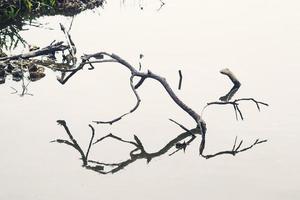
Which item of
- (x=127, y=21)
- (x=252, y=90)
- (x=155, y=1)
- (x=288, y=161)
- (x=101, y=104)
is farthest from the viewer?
(x=155, y=1)

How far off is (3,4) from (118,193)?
22.8ft

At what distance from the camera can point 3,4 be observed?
420 inches

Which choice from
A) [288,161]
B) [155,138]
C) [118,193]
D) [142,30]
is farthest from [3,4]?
[288,161]

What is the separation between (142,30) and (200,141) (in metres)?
4.98

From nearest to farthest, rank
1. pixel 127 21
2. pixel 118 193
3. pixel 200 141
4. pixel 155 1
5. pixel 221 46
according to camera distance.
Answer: pixel 118 193
pixel 200 141
pixel 221 46
pixel 127 21
pixel 155 1

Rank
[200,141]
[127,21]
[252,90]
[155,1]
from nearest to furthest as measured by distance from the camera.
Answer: [200,141]
[252,90]
[127,21]
[155,1]

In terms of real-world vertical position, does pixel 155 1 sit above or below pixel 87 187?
above

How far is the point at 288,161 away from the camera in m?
5.91

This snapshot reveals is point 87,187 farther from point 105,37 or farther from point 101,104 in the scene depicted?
point 105,37

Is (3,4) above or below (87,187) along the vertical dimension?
above

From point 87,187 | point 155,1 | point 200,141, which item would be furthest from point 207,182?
point 155,1

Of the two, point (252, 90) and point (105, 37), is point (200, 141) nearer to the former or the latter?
point (252, 90)

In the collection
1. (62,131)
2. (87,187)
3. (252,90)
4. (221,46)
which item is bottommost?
(87,187)

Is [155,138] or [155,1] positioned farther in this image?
[155,1]
